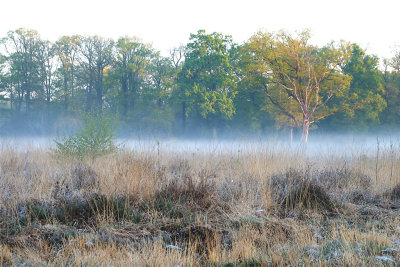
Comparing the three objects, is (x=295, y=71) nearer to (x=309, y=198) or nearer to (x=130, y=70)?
(x=130, y=70)

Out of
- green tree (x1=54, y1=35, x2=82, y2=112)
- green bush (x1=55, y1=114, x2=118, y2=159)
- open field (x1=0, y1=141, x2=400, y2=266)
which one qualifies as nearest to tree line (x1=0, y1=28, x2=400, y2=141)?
green tree (x1=54, y1=35, x2=82, y2=112)

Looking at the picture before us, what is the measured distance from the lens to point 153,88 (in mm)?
40344

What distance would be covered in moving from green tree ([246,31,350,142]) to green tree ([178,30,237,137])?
580cm

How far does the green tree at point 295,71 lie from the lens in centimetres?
3022

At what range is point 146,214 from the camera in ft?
17.2

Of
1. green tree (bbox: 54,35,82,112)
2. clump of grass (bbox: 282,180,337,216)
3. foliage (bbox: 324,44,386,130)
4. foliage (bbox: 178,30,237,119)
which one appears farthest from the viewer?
green tree (bbox: 54,35,82,112)

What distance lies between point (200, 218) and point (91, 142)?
6447 mm

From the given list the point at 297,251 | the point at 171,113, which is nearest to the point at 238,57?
the point at 171,113

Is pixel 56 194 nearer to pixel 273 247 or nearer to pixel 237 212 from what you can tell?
pixel 237 212

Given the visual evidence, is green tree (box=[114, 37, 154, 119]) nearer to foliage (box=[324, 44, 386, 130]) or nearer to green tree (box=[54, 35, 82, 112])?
green tree (box=[54, 35, 82, 112])

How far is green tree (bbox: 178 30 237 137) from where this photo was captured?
3716 centimetres

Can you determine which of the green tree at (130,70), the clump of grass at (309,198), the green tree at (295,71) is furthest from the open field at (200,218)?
the green tree at (130,70)

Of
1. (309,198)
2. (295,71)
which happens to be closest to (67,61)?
(295,71)

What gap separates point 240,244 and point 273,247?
1.26ft
